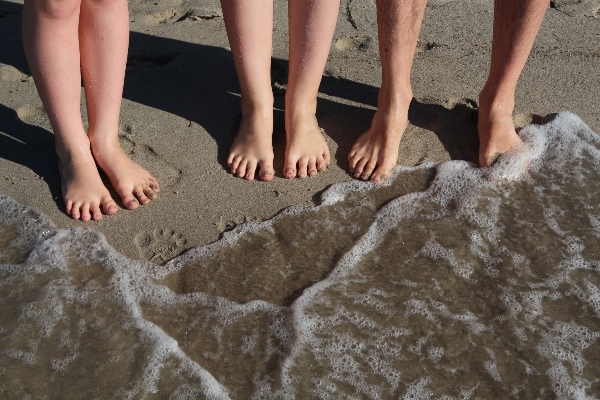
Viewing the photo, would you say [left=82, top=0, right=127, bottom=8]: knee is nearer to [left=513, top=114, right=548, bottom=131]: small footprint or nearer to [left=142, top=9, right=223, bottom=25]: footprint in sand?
[left=142, top=9, right=223, bottom=25]: footprint in sand

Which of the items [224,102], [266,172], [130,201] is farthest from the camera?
[224,102]

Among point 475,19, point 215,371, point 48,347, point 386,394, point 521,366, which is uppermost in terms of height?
point 475,19

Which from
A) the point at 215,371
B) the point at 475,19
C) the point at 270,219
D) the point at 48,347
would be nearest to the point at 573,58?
the point at 475,19

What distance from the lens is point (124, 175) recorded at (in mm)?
2312

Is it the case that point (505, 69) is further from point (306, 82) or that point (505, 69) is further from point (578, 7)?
point (578, 7)

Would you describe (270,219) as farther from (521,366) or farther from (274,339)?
(521,366)

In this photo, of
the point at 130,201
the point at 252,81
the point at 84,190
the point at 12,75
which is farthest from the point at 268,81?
A: the point at 12,75

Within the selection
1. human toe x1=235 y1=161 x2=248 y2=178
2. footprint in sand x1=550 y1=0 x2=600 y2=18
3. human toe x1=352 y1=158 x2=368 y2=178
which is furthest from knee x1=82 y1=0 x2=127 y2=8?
footprint in sand x1=550 y1=0 x2=600 y2=18

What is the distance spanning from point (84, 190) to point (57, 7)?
25.9 inches

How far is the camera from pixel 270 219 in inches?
89.0

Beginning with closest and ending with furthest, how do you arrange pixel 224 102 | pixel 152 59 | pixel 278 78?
pixel 224 102
pixel 278 78
pixel 152 59

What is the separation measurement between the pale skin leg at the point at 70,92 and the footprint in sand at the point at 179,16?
110cm

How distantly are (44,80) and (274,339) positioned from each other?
1187 mm

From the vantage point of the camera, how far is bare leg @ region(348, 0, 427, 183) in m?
2.30
